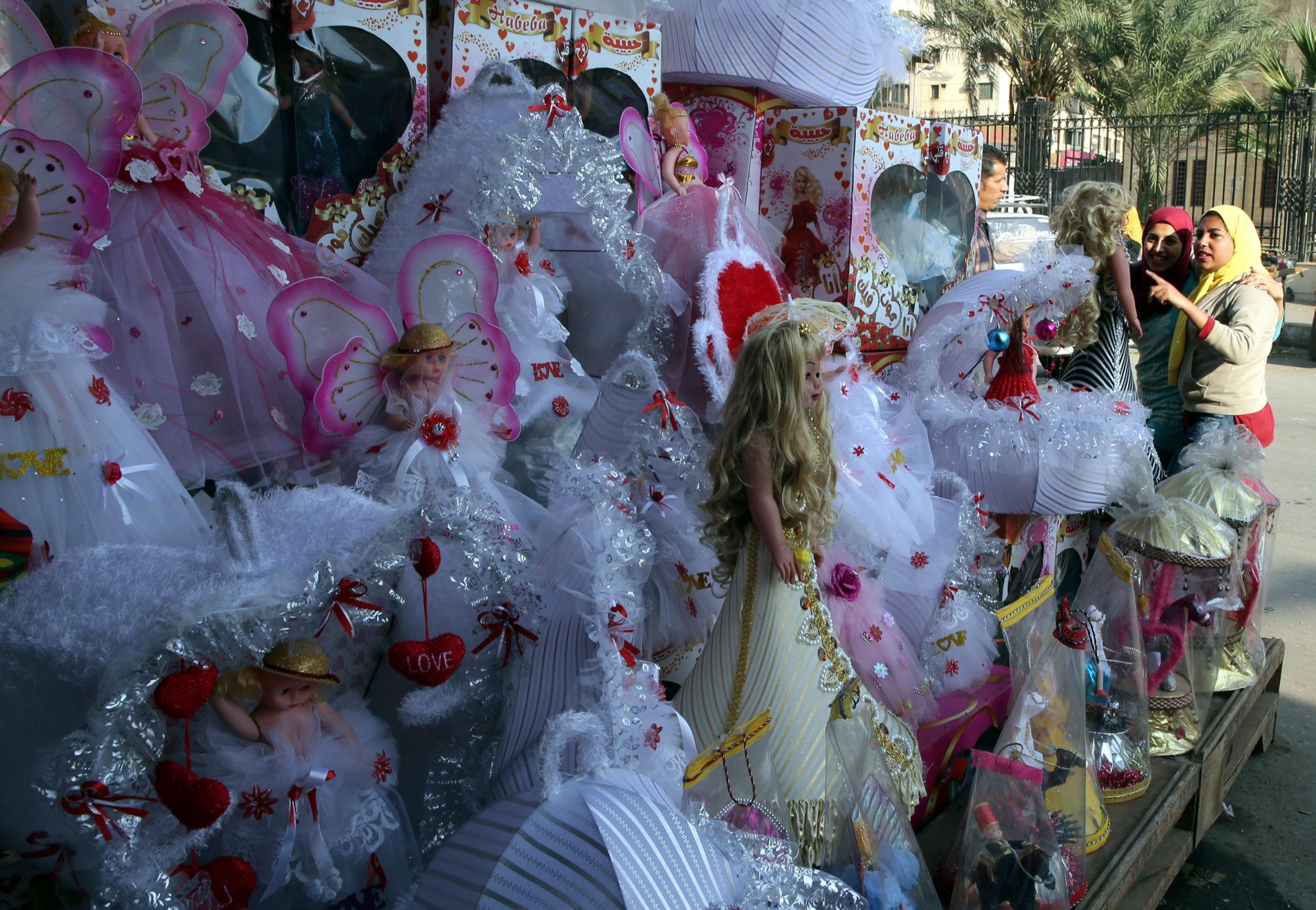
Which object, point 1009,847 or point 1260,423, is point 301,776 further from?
point 1260,423

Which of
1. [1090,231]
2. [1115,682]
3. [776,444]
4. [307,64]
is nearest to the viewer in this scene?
[776,444]

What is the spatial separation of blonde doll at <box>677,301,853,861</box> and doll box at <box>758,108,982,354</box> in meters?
1.90

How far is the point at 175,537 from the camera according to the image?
2.10 metres

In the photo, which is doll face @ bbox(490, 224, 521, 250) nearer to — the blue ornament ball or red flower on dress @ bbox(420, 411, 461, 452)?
red flower on dress @ bbox(420, 411, 461, 452)

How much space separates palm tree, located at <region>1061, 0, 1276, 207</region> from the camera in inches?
673

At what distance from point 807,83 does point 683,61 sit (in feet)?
1.61

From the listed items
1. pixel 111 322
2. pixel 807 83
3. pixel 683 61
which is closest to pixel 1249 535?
pixel 807 83

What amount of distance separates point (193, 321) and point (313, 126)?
0.72 meters

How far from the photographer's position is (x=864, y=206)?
411 cm

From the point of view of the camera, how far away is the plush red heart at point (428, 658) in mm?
1719

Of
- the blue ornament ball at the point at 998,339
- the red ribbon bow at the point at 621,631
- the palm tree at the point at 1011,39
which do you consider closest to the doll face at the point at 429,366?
the red ribbon bow at the point at 621,631

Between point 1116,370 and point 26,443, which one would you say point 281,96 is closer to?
point 26,443

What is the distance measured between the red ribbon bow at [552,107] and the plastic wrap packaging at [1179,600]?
2280 mm

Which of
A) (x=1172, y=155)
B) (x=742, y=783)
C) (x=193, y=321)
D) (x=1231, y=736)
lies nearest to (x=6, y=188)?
(x=193, y=321)
